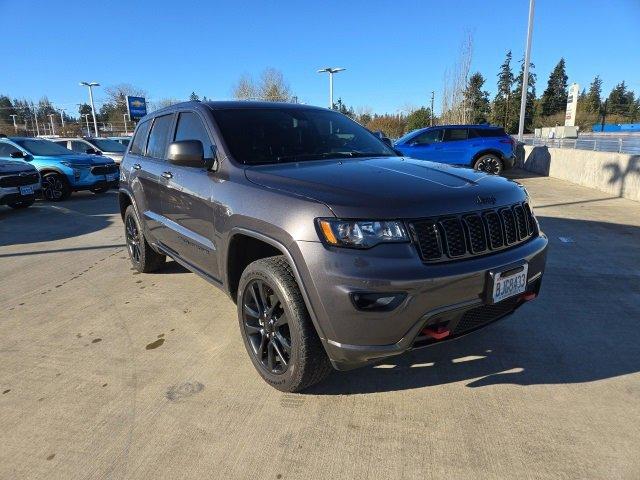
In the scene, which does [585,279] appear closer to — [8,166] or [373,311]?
[373,311]

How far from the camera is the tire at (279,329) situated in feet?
7.89

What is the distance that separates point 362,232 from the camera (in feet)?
7.17

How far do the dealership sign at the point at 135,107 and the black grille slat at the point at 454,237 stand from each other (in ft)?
145

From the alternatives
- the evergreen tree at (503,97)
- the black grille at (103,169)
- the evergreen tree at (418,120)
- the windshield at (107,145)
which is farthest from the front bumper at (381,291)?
the evergreen tree at (503,97)

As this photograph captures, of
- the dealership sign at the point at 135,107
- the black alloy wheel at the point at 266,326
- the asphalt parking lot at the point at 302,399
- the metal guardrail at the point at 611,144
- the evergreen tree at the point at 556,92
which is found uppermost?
the evergreen tree at the point at 556,92

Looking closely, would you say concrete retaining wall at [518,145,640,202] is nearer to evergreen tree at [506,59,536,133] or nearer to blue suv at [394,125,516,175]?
blue suv at [394,125,516,175]

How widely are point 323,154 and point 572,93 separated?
33206 millimetres

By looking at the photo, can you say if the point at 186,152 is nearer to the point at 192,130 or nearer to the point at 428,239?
the point at 192,130

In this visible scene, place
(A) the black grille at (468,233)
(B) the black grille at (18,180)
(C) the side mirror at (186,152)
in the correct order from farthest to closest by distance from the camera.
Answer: (B) the black grille at (18,180), (C) the side mirror at (186,152), (A) the black grille at (468,233)

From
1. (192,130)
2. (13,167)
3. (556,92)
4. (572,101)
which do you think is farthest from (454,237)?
(556,92)

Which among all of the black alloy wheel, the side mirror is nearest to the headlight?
the black alloy wheel

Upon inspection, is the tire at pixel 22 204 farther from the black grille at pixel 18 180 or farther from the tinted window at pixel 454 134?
the tinted window at pixel 454 134

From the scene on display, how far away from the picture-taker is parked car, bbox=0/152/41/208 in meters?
9.25

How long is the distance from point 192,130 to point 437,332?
2.54m
